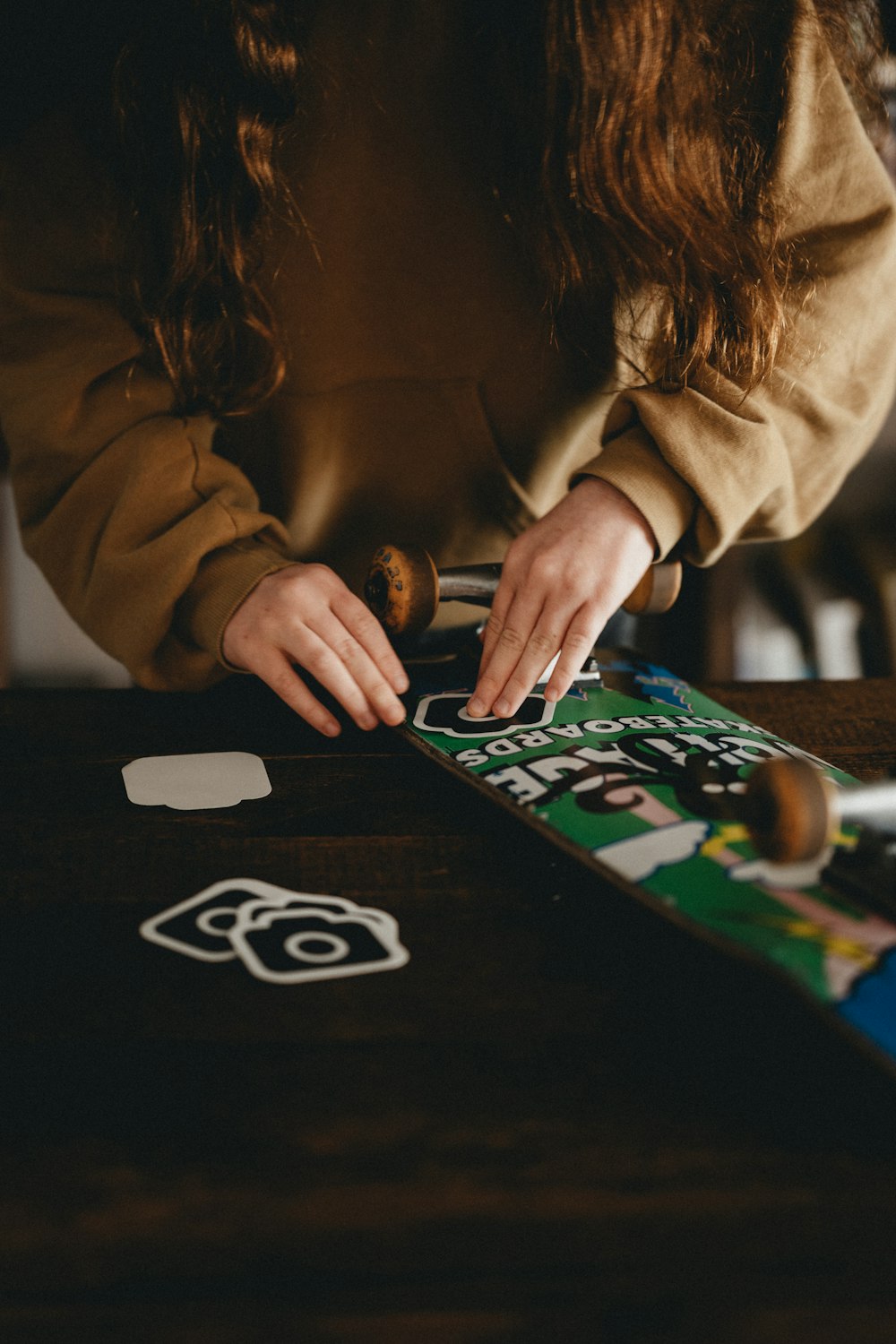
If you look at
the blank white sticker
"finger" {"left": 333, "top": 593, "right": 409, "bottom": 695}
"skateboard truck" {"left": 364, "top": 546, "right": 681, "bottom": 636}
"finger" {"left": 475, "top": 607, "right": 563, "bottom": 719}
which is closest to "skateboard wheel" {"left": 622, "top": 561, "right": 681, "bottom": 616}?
"skateboard truck" {"left": 364, "top": 546, "right": 681, "bottom": 636}

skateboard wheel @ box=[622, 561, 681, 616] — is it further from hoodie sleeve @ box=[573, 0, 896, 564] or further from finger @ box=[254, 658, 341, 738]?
finger @ box=[254, 658, 341, 738]

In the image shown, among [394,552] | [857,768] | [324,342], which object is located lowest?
[857,768]

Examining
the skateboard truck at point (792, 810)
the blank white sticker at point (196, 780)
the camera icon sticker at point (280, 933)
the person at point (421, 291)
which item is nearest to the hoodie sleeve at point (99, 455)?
the person at point (421, 291)

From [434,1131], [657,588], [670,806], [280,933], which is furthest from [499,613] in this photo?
[434,1131]

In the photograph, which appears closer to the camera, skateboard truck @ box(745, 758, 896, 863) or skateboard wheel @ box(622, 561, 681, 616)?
skateboard truck @ box(745, 758, 896, 863)

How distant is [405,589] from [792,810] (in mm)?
422

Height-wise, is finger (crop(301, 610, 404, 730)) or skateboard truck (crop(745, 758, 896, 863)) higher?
skateboard truck (crop(745, 758, 896, 863))

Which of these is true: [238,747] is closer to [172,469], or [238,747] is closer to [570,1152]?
[172,469]

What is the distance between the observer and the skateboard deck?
0.45m

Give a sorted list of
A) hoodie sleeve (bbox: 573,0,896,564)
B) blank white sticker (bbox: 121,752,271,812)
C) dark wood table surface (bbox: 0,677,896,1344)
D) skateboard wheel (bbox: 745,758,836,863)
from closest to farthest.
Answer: dark wood table surface (bbox: 0,677,896,1344)
skateboard wheel (bbox: 745,758,836,863)
blank white sticker (bbox: 121,752,271,812)
hoodie sleeve (bbox: 573,0,896,564)

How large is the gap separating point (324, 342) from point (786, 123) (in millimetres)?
486

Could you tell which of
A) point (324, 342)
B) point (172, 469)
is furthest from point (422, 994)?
point (324, 342)

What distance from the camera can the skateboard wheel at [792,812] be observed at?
472mm

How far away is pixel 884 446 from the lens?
2.34m
